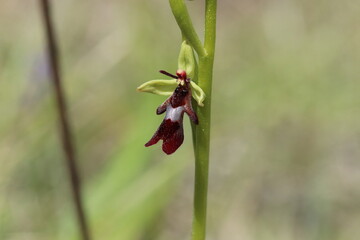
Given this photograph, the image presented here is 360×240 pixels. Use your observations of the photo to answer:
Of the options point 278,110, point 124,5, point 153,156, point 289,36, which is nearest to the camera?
point 153,156

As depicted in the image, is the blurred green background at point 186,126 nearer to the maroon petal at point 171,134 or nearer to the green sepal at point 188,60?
the maroon petal at point 171,134

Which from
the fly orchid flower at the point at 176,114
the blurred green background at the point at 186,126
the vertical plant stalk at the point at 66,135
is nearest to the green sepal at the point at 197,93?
the fly orchid flower at the point at 176,114

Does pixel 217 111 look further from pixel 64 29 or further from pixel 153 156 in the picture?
pixel 64 29

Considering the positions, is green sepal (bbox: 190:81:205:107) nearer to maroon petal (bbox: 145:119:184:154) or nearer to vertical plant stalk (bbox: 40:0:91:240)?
maroon petal (bbox: 145:119:184:154)

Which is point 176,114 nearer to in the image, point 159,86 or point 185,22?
point 159,86

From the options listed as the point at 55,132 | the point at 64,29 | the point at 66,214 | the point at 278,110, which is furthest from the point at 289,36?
the point at 66,214

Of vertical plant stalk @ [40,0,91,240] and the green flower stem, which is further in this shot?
vertical plant stalk @ [40,0,91,240]

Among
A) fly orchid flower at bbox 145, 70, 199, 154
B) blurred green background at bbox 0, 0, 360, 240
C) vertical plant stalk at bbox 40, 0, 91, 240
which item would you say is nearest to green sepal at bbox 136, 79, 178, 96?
fly orchid flower at bbox 145, 70, 199, 154
